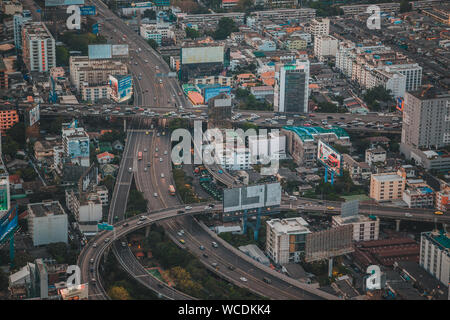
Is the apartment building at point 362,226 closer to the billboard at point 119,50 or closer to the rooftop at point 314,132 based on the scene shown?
the rooftop at point 314,132

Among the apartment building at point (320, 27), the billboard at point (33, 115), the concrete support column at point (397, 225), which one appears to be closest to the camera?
the concrete support column at point (397, 225)

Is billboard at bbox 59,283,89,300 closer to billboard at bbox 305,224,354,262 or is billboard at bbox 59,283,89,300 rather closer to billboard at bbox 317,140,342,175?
billboard at bbox 305,224,354,262

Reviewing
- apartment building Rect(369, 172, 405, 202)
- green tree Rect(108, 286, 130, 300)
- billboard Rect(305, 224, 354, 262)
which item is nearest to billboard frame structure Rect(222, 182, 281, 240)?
billboard Rect(305, 224, 354, 262)

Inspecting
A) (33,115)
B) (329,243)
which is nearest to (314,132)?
(329,243)

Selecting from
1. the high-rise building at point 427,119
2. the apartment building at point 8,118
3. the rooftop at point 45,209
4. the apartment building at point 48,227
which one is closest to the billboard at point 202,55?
→ the apartment building at point 8,118

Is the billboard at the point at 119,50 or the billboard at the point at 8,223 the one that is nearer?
the billboard at the point at 8,223

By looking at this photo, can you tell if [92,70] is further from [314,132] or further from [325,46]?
[325,46]
